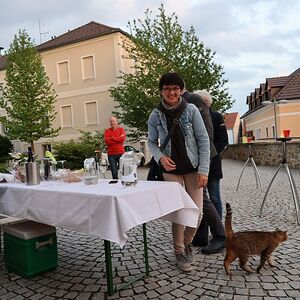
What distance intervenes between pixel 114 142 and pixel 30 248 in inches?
264

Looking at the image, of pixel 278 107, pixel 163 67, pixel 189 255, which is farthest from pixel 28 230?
pixel 278 107

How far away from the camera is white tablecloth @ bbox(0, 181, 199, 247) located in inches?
106

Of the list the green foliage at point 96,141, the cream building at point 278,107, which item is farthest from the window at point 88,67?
the cream building at point 278,107

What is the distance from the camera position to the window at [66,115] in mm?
29594

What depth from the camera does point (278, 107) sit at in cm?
2881

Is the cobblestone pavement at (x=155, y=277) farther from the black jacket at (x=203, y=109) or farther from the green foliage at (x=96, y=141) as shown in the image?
the green foliage at (x=96, y=141)

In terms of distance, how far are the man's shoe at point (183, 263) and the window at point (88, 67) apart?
84.4 ft

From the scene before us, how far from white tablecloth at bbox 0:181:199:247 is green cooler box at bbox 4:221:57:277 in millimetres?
263

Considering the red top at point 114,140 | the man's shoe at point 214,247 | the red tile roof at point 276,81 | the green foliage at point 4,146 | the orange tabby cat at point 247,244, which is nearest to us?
the orange tabby cat at point 247,244

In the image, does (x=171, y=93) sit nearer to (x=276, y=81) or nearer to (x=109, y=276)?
(x=109, y=276)

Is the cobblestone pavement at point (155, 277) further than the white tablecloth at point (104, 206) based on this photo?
Yes

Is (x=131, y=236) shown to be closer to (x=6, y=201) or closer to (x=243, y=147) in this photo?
(x=6, y=201)

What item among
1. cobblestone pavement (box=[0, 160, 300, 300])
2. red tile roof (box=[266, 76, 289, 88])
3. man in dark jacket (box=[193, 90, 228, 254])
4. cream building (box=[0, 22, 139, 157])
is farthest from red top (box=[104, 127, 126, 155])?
red tile roof (box=[266, 76, 289, 88])

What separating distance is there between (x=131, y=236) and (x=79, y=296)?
2.02 metres
